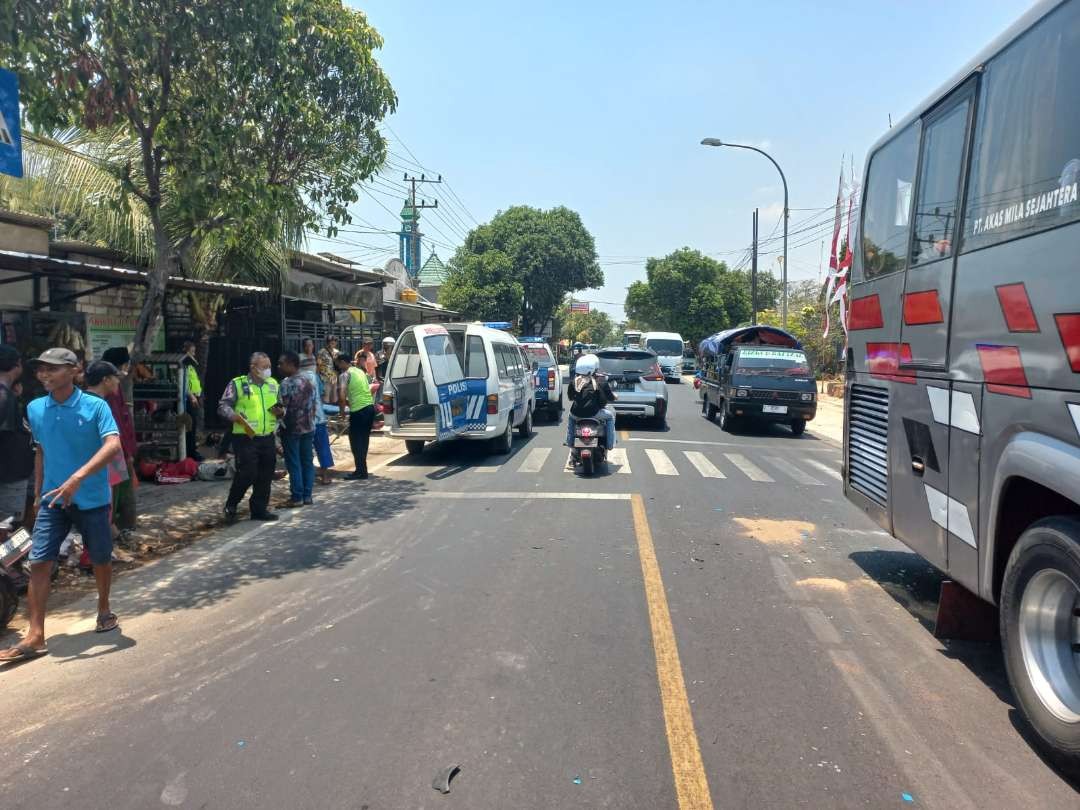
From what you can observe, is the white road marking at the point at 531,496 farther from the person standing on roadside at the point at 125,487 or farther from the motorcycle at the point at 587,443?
the person standing on roadside at the point at 125,487

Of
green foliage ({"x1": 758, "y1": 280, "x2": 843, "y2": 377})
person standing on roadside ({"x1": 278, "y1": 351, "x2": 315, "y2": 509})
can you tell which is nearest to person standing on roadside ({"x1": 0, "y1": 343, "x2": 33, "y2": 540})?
person standing on roadside ({"x1": 278, "y1": 351, "x2": 315, "y2": 509})

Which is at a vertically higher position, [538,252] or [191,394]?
[538,252]

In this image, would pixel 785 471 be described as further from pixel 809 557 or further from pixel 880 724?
pixel 880 724

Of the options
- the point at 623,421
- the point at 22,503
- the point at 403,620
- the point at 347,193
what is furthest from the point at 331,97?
the point at 623,421

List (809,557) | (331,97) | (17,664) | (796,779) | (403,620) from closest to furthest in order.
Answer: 1. (796,779)
2. (17,664)
3. (403,620)
4. (809,557)
5. (331,97)

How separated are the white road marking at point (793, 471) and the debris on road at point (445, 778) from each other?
825 cm

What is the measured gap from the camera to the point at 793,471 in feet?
38.0

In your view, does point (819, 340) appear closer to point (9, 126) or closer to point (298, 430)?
point (298, 430)

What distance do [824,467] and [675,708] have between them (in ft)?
30.3

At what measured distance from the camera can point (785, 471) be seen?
38.0 feet

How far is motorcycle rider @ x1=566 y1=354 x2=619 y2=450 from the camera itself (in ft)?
35.9

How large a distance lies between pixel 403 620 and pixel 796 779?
2.75m

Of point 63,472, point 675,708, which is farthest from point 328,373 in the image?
point 675,708

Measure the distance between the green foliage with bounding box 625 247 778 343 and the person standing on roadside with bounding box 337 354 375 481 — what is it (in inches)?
1924
